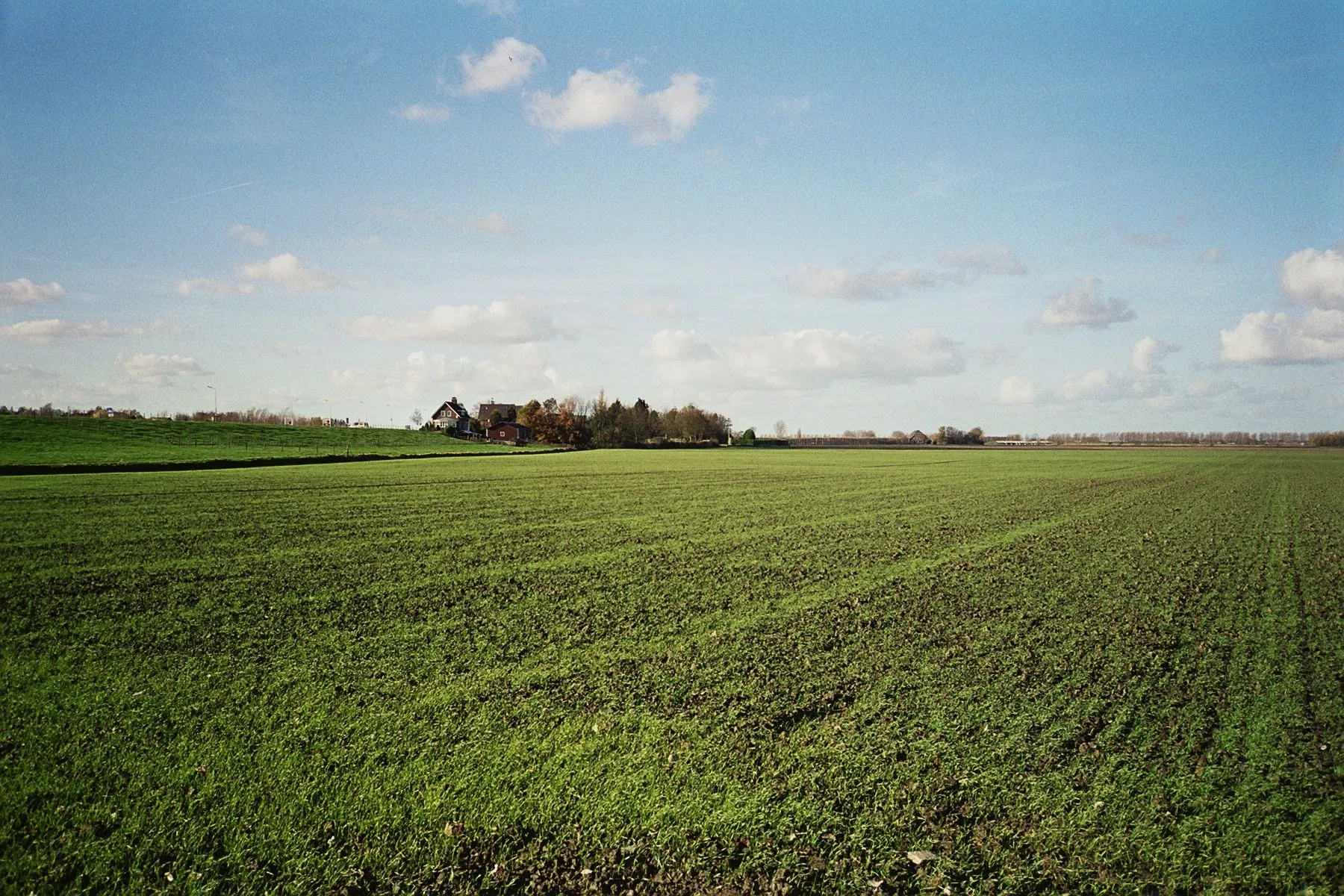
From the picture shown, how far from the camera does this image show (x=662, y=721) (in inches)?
248

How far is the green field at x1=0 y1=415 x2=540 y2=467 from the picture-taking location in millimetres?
45562

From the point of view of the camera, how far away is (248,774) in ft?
17.1

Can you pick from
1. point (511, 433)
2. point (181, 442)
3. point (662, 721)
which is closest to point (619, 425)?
point (511, 433)

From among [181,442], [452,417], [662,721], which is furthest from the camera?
[452,417]

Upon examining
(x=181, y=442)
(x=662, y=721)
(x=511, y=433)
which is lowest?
(x=662, y=721)

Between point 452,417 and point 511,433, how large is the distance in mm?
22715

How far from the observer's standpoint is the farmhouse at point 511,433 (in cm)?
10881

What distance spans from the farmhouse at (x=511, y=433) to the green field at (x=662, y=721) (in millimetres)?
94751

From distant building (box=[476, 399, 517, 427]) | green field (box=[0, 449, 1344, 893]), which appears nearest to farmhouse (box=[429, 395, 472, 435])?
distant building (box=[476, 399, 517, 427])

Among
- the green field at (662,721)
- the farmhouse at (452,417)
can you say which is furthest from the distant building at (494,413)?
the green field at (662,721)

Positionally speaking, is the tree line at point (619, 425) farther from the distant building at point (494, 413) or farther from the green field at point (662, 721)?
the green field at point (662, 721)

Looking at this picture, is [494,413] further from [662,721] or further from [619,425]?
[662,721]

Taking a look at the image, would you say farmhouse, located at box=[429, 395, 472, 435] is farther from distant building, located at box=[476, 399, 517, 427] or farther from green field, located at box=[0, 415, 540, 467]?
green field, located at box=[0, 415, 540, 467]

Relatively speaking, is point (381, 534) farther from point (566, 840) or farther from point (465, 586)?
point (566, 840)
